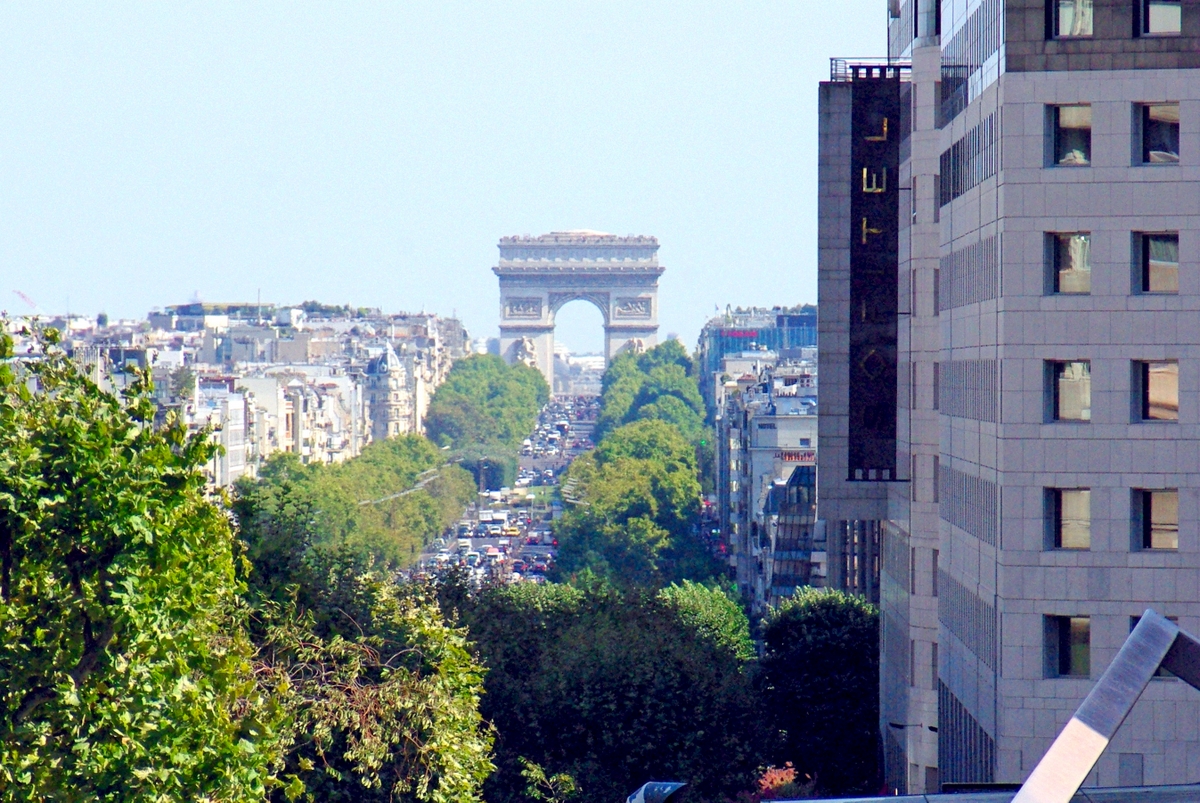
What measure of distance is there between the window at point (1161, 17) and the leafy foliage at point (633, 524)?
206ft

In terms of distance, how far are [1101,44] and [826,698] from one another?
26.1 metres

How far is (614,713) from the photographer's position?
45375 mm

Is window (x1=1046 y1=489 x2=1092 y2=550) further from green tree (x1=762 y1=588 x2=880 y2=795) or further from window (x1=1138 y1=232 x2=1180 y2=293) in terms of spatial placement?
green tree (x1=762 y1=588 x2=880 y2=795)

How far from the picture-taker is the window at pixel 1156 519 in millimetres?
32344

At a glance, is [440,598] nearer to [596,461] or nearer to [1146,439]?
[1146,439]

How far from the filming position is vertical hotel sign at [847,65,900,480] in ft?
161

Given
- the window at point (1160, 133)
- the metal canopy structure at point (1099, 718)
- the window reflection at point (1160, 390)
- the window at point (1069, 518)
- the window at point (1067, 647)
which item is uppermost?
the window at point (1160, 133)

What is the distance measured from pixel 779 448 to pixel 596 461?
56.8 m

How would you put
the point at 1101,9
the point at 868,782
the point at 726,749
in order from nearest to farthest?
the point at 1101,9, the point at 726,749, the point at 868,782

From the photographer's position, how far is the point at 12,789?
26.0m

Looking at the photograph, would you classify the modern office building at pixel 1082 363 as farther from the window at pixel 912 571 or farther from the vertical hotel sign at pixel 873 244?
the vertical hotel sign at pixel 873 244

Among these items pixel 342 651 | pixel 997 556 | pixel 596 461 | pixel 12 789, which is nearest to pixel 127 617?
pixel 12 789

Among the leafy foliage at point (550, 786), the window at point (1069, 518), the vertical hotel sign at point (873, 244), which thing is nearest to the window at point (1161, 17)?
the window at point (1069, 518)

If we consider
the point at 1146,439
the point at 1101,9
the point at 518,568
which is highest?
the point at 1101,9
